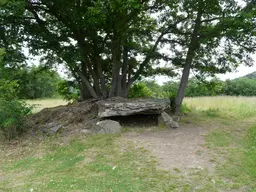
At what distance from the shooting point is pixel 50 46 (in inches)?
329

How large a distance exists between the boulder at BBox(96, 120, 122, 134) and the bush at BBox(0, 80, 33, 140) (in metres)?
2.26

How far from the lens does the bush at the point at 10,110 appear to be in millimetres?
6379

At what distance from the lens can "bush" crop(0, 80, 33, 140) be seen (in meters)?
6.38

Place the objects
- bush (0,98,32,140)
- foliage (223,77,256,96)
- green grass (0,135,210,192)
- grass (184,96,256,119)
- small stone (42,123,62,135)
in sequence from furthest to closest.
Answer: foliage (223,77,256,96)
grass (184,96,256,119)
small stone (42,123,62,135)
bush (0,98,32,140)
green grass (0,135,210,192)

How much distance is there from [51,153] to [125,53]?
18.8 feet

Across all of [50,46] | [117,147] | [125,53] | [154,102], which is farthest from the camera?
[125,53]

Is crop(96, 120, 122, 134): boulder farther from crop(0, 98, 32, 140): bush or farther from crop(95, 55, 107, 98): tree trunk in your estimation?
crop(95, 55, 107, 98): tree trunk

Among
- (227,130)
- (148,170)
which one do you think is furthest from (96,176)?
(227,130)

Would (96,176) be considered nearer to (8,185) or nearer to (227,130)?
(8,185)

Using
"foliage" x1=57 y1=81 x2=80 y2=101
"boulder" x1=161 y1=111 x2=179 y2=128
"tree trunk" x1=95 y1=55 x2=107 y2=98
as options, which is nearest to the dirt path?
"boulder" x1=161 y1=111 x2=179 y2=128

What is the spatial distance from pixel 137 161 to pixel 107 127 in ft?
7.64

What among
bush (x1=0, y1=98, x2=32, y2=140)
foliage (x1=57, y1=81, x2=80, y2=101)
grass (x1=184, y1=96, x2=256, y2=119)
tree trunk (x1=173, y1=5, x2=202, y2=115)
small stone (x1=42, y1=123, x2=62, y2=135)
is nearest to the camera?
bush (x1=0, y1=98, x2=32, y2=140)

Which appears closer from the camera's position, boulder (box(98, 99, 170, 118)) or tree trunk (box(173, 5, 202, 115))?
boulder (box(98, 99, 170, 118))

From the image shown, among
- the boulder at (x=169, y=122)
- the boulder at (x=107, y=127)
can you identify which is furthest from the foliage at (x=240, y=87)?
the boulder at (x=107, y=127)
